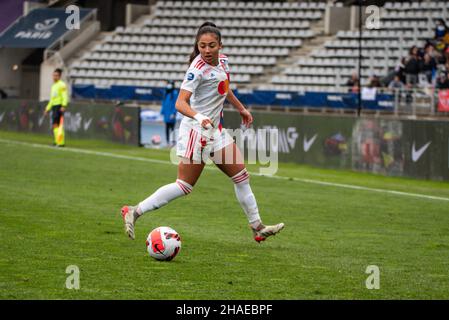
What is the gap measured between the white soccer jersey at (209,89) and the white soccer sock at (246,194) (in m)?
0.57

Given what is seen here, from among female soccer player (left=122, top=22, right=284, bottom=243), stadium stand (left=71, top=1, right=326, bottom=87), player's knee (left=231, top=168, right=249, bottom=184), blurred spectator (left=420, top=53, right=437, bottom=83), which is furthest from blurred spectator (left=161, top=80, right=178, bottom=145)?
female soccer player (left=122, top=22, right=284, bottom=243)

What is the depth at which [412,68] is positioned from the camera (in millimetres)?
33188

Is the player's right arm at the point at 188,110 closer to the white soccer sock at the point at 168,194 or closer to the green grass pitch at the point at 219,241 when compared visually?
the white soccer sock at the point at 168,194

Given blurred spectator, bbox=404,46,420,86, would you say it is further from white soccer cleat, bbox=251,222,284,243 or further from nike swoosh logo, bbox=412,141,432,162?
white soccer cleat, bbox=251,222,284,243

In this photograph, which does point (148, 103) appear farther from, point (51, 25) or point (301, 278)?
point (301, 278)

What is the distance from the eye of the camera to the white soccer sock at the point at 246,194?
11.0 meters

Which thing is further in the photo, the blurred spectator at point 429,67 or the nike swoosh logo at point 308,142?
the blurred spectator at point 429,67

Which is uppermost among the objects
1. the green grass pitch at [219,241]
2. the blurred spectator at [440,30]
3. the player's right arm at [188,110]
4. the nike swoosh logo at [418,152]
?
the blurred spectator at [440,30]

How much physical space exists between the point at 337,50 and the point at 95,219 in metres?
29.4

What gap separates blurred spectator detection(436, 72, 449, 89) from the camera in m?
31.0

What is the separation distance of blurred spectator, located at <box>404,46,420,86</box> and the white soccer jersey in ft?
75.7

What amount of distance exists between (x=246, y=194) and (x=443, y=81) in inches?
835

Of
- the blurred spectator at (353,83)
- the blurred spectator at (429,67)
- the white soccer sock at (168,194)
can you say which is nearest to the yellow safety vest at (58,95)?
the blurred spectator at (353,83)

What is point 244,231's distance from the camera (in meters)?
12.8
